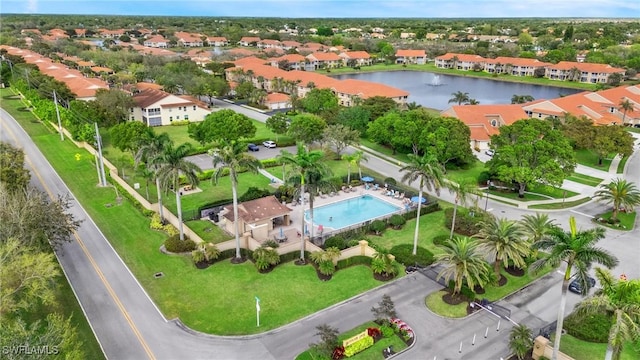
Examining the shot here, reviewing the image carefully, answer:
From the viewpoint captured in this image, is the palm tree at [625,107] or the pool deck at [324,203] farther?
the palm tree at [625,107]

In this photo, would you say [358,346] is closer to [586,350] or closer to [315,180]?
[315,180]

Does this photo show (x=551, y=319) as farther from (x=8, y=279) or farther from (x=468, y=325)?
(x=8, y=279)

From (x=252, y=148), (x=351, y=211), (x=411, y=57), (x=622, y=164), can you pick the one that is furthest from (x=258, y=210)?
(x=411, y=57)

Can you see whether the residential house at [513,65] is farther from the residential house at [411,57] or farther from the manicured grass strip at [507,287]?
the manicured grass strip at [507,287]

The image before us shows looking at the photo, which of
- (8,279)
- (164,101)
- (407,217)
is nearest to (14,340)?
(8,279)

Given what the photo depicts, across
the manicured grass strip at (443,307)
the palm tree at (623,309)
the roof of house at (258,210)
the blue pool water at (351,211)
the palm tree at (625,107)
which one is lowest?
the blue pool water at (351,211)

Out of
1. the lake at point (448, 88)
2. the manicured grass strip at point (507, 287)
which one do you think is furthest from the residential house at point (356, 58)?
the manicured grass strip at point (507, 287)
